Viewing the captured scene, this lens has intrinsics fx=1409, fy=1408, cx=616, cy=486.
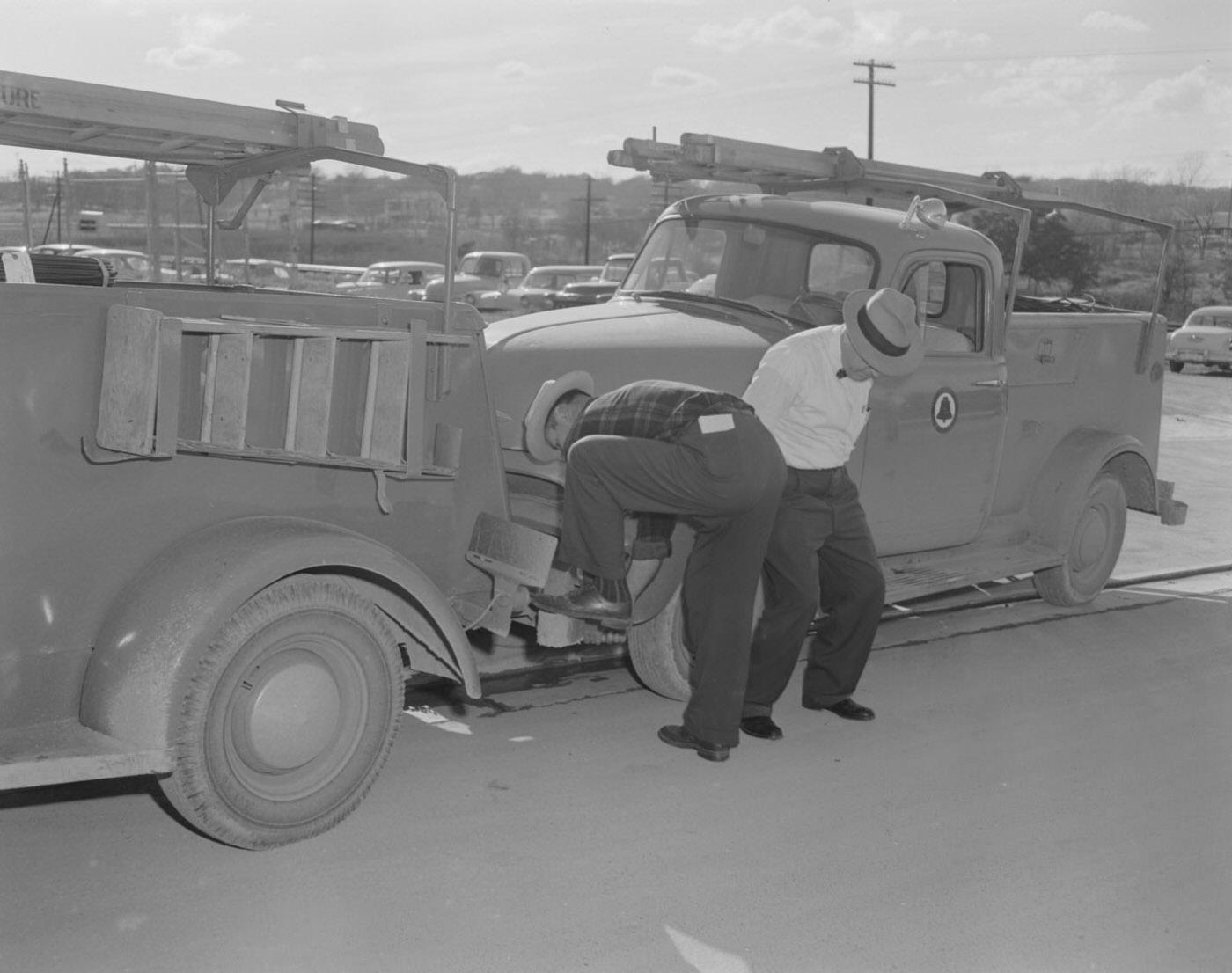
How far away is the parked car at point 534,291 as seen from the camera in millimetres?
33594

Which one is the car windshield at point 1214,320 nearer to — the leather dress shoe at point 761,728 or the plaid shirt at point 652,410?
the leather dress shoe at point 761,728

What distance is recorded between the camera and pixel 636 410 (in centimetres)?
522

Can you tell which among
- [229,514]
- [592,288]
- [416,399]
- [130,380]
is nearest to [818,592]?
[416,399]

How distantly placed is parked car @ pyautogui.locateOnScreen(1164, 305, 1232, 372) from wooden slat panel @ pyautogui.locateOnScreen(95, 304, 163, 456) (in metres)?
31.1

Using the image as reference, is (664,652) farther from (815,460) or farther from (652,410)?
(652,410)

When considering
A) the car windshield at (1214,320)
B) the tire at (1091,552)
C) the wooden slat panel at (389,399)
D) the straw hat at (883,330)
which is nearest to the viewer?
the wooden slat panel at (389,399)

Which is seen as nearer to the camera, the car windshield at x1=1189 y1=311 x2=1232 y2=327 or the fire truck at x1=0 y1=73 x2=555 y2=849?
the fire truck at x1=0 y1=73 x2=555 y2=849

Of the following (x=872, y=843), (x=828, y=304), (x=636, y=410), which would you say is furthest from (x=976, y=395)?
(x=872, y=843)

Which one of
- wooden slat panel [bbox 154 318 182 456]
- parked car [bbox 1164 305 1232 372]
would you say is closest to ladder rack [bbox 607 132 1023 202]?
wooden slat panel [bbox 154 318 182 456]

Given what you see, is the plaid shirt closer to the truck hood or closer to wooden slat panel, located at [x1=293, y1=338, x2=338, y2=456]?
the truck hood

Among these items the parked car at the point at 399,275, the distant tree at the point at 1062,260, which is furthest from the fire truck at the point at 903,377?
the distant tree at the point at 1062,260

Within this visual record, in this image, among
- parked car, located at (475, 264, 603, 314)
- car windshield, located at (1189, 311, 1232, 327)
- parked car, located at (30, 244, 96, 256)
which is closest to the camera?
parked car, located at (30, 244, 96, 256)

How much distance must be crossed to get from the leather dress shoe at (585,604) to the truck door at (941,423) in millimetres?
1937

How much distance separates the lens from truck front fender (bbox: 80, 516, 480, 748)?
3.99 metres
